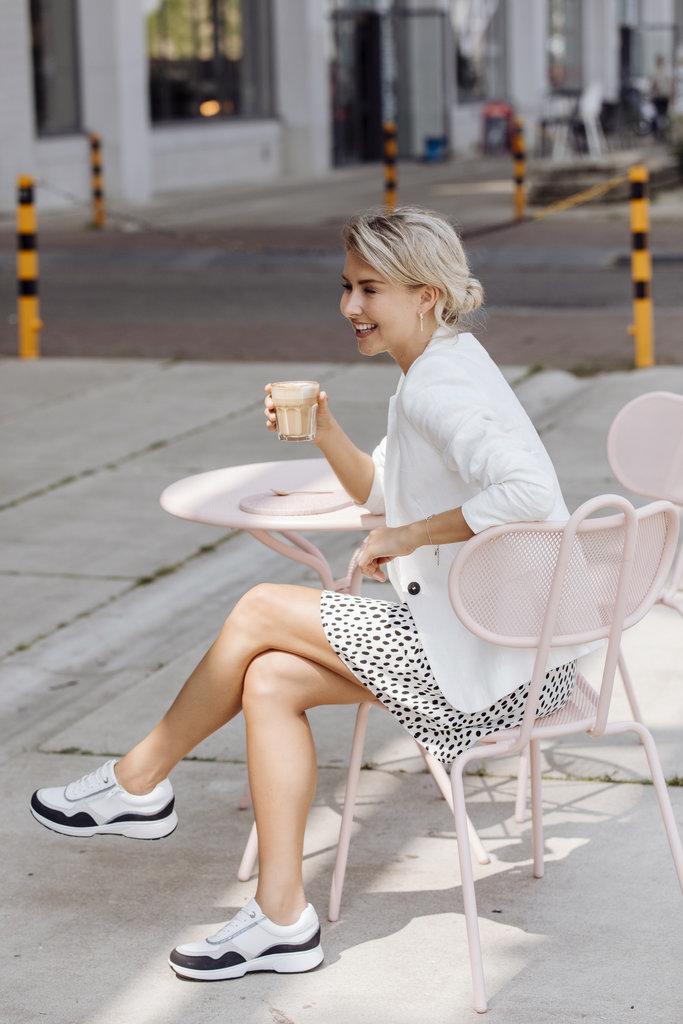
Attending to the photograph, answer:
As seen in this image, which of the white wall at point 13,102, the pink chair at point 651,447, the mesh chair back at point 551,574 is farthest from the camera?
the white wall at point 13,102

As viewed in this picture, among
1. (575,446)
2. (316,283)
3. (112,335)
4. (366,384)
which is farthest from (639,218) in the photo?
(316,283)

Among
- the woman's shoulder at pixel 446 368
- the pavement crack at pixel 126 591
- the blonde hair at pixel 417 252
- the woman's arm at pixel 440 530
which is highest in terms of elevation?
the blonde hair at pixel 417 252

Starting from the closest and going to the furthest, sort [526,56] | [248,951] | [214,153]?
[248,951], [214,153], [526,56]

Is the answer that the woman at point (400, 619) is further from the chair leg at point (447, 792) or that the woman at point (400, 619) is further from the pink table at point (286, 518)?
the chair leg at point (447, 792)

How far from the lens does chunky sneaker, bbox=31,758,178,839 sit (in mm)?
3602

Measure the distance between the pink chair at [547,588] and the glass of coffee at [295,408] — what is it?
0.49 m

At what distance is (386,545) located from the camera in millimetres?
3291

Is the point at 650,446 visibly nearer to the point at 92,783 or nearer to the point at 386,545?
the point at 386,545

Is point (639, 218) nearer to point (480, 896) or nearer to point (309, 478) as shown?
point (309, 478)

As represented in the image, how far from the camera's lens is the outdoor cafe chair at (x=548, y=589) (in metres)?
3.04

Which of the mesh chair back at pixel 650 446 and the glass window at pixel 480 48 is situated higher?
the glass window at pixel 480 48

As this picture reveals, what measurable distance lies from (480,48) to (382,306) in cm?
3749

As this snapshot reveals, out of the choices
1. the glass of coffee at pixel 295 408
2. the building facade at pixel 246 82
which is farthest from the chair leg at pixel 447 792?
the building facade at pixel 246 82

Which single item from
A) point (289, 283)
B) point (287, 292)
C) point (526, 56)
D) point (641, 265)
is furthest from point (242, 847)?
point (526, 56)
